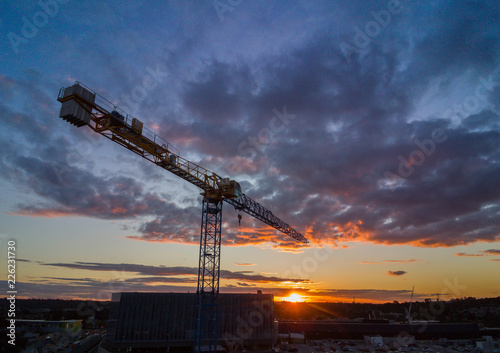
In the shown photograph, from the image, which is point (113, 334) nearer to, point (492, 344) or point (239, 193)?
point (239, 193)

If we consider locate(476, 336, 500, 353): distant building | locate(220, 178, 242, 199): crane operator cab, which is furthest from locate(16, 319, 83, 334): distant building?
locate(476, 336, 500, 353): distant building

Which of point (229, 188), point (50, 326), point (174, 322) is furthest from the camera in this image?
point (50, 326)

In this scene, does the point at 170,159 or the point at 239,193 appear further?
the point at 239,193

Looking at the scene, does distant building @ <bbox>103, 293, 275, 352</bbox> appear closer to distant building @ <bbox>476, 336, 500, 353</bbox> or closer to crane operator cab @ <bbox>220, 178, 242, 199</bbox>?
crane operator cab @ <bbox>220, 178, 242, 199</bbox>

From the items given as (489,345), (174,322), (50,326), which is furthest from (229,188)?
(50,326)

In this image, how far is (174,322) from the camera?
6412cm

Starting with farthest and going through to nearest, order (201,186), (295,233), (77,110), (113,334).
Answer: (295,233) < (113,334) < (201,186) < (77,110)

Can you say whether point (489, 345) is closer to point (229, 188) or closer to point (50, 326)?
point (229, 188)

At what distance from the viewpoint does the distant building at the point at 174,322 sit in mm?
62031

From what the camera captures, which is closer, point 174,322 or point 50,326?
point 174,322

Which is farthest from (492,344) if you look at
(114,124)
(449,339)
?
(114,124)

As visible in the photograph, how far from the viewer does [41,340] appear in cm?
6794

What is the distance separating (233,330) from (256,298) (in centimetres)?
919

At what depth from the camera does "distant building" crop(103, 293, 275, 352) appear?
6203cm
